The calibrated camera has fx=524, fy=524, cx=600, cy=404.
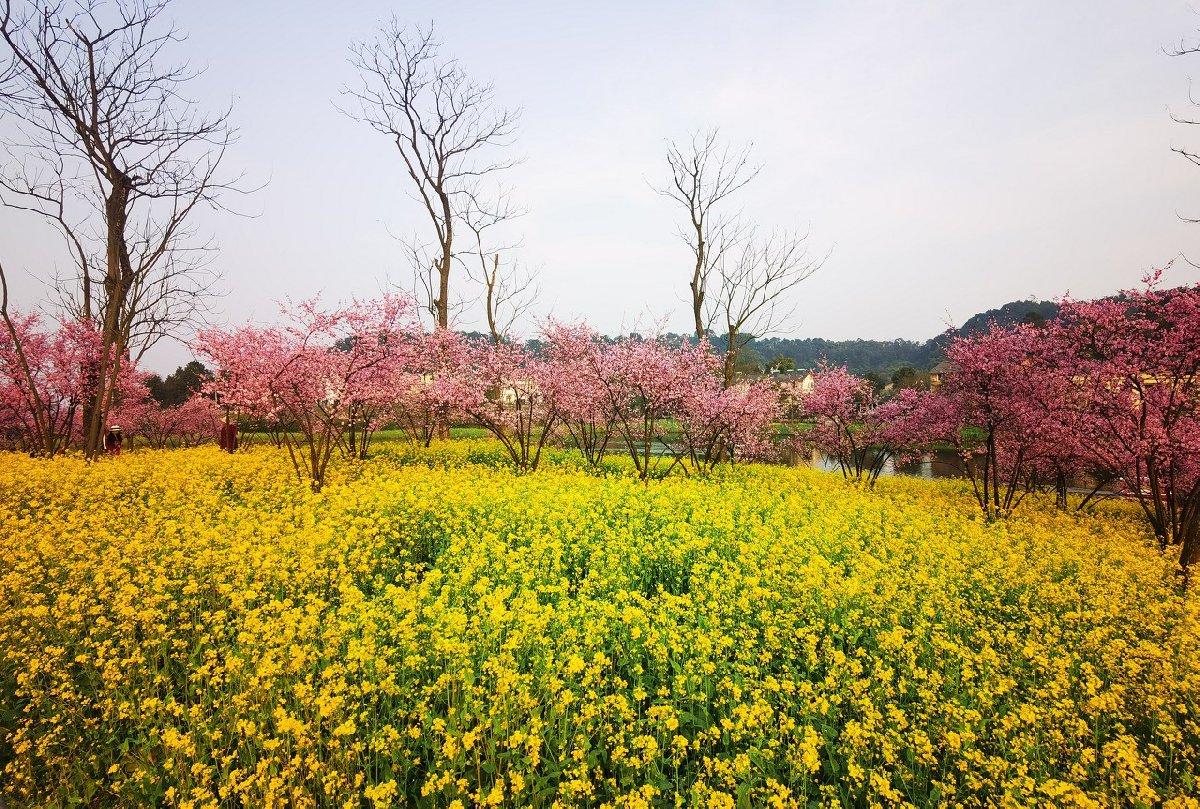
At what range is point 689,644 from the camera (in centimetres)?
548

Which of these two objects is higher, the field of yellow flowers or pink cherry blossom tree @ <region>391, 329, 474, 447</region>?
pink cherry blossom tree @ <region>391, 329, 474, 447</region>

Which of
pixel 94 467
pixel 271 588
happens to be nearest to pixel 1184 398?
pixel 271 588

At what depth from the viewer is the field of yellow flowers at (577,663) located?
3977 millimetres

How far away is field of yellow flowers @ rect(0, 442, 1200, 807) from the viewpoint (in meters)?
3.98

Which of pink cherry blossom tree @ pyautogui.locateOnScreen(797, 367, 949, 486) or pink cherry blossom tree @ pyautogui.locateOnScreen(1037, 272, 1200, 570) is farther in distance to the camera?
pink cherry blossom tree @ pyautogui.locateOnScreen(797, 367, 949, 486)

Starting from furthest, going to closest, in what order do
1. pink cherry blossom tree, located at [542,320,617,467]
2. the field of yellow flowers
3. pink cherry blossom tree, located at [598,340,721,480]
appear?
pink cherry blossom tree, located at [542,320,617,467]
pink cherry blossom tree, located at [598,340,721,480]
the field of yellow flowers

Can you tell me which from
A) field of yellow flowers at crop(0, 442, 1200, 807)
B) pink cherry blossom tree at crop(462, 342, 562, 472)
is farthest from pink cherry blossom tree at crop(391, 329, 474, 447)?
field of yellow flowers at crop(0, 442, 1200, 807)

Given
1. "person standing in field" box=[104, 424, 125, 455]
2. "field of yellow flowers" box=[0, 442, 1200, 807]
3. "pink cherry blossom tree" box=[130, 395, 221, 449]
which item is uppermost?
"pink cherry blossom tree" box=[130, 395, 221, 449]

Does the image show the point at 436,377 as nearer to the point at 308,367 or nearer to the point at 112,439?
the point at 308,367

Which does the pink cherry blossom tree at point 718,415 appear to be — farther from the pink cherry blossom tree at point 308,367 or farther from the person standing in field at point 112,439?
the person standing in field at point 112,439

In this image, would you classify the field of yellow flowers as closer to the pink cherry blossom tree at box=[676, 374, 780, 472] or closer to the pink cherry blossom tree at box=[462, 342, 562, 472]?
the pink cherry blossom tree at box=[462, 342, 562, 472]

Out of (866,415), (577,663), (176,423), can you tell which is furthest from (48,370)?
(866,415)

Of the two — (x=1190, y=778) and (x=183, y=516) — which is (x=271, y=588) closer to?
(x=183, y=516)

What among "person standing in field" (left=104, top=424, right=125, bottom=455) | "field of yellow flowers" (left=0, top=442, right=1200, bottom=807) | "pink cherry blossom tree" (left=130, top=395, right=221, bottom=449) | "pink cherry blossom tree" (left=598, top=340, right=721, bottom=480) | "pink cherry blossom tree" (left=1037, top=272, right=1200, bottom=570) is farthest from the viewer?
"pink cherry blossom tree" (left=130, top=395, right=221, bottom=449)
